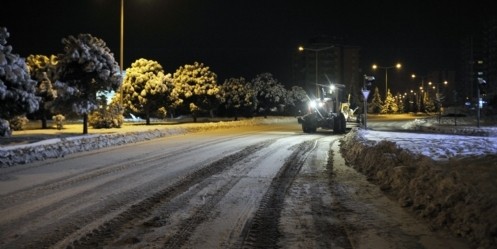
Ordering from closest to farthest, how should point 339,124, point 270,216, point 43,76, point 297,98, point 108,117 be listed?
point 270,216
point 43,76
point 339,124
point 108,117
point 297,98

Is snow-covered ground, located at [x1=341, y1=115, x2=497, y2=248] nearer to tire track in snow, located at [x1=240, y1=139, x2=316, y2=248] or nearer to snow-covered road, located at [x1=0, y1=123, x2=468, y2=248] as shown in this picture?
snow-covered road, located at [x1=0, y1=123, x2=468, y2=248]

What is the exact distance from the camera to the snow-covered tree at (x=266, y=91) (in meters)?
68.8

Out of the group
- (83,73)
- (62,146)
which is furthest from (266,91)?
(62,146)

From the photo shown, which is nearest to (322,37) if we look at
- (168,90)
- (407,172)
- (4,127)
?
(168,90)

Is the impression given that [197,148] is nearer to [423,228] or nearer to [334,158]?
[334,158]

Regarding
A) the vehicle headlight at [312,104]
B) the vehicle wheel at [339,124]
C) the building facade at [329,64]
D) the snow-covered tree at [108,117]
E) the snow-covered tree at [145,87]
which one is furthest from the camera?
the building facade at [329,64]

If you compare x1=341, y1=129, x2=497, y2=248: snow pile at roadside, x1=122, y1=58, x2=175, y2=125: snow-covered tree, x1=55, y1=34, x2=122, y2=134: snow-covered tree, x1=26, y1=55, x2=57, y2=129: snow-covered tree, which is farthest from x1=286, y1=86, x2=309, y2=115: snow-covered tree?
x1=341, y1=129, x2=497, y2=248: snow pile at roadside

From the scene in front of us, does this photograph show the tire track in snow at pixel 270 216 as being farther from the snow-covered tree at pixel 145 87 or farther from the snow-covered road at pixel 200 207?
the snow-covered tree at pixel 145 87

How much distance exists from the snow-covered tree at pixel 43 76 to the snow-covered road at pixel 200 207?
1728 cm

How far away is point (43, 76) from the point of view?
106 ft

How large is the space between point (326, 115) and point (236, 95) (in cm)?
2770

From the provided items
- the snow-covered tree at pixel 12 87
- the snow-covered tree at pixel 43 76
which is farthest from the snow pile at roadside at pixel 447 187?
the snow-covered tree at pixel 43 76

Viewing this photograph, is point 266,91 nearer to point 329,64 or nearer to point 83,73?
point 83,73

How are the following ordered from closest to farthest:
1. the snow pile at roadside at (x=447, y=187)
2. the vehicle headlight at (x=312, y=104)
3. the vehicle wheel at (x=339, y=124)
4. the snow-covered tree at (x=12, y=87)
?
the snow pile at roadside at (x=447, y=187) < the snow-covered tree at (x=12, y=87) < the vehicle wheel at (x=339, y=124) < the vehicle headlight at (x=312, y=104)
